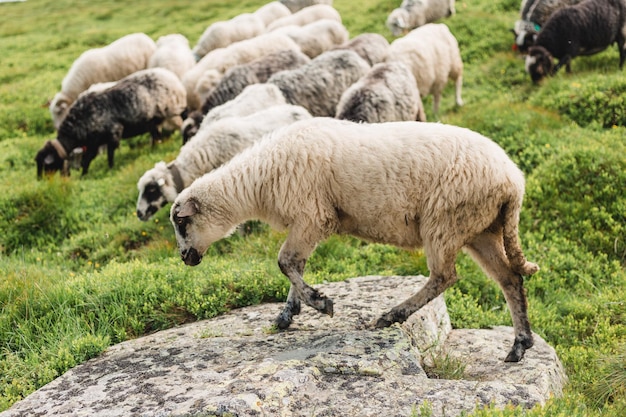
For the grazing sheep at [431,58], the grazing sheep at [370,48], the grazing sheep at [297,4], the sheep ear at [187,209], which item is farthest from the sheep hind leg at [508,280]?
the grazing sheep at [297,4]

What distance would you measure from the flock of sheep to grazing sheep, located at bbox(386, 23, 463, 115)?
0.03 m

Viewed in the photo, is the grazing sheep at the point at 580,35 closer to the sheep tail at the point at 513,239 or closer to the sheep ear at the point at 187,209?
the sheep tail at the point at 513,239

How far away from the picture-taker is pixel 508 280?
507 centimetres

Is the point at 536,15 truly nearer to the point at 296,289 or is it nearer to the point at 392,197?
the point at 392,197

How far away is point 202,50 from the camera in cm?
1797

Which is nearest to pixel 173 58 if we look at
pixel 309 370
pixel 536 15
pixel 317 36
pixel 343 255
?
pixel 317 36

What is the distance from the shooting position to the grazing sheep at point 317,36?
15557mm

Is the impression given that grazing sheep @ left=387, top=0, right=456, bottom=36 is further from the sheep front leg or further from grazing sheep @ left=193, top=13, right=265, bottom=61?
the sheep front leg

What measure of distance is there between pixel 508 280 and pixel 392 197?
1232 mm

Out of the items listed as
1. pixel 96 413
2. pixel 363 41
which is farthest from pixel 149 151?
pixel 96 413

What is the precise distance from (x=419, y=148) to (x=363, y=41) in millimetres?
8815

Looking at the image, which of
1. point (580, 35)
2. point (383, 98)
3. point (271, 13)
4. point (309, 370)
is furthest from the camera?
point (271, 13)

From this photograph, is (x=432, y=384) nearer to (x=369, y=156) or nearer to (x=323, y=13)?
(x=369, y=156)

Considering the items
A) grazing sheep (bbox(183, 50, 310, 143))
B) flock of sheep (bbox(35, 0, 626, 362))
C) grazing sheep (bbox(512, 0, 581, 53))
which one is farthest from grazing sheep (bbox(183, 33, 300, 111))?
grazing sheep (bbox(512, 0, 581, 53))
